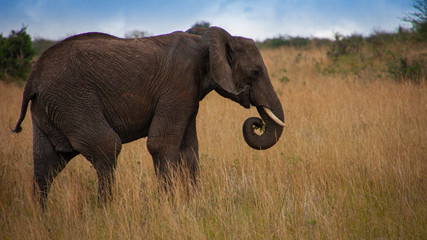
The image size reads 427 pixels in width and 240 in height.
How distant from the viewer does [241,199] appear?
429 cm

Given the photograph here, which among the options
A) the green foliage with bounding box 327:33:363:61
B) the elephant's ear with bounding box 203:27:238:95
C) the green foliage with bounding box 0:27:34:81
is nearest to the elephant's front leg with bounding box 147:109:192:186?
the elephant's ear with bounding box 203:27:238:95

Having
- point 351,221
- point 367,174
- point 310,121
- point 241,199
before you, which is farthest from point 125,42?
point 310,121

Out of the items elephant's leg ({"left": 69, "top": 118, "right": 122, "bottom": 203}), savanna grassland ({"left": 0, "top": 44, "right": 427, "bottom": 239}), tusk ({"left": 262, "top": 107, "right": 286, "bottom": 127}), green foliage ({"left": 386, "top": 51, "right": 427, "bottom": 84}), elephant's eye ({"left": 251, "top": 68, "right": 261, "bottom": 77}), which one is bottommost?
savanna grassland ({"left": 0, "top": 44, "right": 427, "bottom": 239})

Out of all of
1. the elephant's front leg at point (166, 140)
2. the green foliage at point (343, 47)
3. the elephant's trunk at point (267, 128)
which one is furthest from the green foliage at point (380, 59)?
the elephant's front leg at point (166, 140)

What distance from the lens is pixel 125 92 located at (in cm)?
418

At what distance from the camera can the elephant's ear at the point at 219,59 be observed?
429 centimetres

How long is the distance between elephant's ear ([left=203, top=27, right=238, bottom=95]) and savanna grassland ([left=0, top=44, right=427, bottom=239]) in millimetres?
1070

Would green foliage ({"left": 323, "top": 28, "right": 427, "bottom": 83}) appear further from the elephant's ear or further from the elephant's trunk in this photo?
the elephant's ear

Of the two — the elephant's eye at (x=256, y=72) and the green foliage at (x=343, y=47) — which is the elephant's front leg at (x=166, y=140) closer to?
the elephant's eye at (x=256, y=72)

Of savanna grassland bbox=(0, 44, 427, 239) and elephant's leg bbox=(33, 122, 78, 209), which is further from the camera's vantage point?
elephant's leg bbox=(33, 122, 78, 209)

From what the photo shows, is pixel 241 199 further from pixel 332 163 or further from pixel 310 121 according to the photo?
pixel 310 121

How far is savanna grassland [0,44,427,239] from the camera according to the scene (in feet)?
11.6

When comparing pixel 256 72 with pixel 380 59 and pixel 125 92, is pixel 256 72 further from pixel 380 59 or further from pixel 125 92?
pixel 380 59

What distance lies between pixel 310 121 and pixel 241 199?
12.5ft
